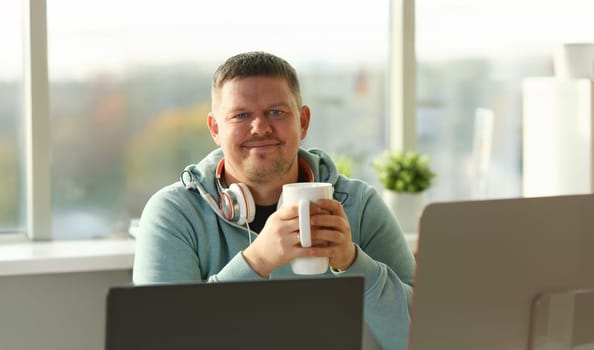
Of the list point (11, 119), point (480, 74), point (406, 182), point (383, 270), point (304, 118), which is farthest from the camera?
point (480, 74)

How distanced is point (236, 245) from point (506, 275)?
0.97 meters

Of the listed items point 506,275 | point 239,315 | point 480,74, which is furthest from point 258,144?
point 480,74

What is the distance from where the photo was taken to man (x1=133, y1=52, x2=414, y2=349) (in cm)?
207

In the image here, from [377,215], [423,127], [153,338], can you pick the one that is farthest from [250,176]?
[423,127]

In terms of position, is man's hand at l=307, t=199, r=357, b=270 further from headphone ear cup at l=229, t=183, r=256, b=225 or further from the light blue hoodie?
headphone ear cup at l=229, t=183, r=256, b=225

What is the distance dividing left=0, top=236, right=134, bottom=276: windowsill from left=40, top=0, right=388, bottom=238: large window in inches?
7.1

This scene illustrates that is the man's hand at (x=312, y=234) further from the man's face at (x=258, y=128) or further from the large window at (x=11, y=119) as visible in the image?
the large window at (x=11, y=119)

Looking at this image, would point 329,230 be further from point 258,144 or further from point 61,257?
point 61,257

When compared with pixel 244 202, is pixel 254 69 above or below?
above

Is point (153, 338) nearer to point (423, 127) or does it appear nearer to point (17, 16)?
point (17, 16)

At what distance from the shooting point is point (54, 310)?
296 cm

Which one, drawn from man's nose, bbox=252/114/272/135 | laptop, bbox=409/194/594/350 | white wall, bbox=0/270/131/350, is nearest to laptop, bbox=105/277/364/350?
laptop, bbox=409/194/594/350

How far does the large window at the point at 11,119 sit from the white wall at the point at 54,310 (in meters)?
0.31

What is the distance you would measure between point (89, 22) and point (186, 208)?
4.07ft
